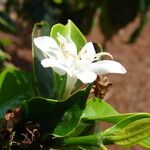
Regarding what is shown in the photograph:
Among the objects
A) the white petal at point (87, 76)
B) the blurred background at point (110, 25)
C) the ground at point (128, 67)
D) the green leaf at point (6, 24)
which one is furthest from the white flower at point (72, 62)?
the ground at point (128, 67)

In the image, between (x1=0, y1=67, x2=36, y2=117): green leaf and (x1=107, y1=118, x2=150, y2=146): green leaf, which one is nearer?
(x1=107, y1=118, x2=150, y2=146): green leaf

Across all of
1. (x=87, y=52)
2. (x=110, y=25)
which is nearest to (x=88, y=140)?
(x=87, y=52)

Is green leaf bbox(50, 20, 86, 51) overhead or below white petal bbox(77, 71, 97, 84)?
overhead

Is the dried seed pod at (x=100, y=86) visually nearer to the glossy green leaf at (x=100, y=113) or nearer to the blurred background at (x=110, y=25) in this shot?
the glossy green leaf at (x=100, y=113)

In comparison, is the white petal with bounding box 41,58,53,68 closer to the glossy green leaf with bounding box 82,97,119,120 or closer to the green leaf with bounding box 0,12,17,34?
→ the glossy green leaf with bounding box 82,97,119,120

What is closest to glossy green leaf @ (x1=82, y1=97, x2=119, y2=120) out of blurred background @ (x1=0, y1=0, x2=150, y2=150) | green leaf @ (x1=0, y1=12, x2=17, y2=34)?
green leaf @ (x1=0, y1=12, x2=17, y2=34)

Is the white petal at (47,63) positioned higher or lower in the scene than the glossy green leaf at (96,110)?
higher

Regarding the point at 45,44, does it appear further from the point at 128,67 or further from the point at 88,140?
the point at 128,67
